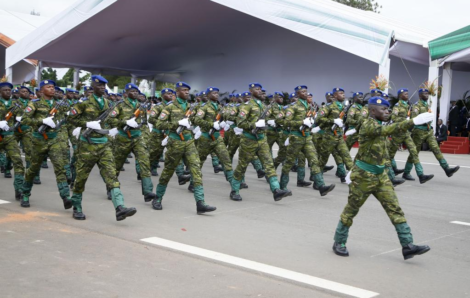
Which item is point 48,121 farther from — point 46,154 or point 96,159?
point 96,159

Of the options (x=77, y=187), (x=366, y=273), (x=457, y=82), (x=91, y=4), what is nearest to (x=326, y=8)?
(x=91, y=4)

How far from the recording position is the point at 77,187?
8016 mm

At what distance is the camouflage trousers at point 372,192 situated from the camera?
20.9ft

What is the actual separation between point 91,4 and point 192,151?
607 inches

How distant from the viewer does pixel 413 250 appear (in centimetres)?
620

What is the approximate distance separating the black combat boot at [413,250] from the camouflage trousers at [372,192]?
0.29 metres

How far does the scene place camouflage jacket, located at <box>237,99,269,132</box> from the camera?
985 cm

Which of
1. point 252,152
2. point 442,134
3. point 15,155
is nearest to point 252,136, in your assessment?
point 252,152

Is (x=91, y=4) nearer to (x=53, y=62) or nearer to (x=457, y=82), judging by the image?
(x=53, y=62)

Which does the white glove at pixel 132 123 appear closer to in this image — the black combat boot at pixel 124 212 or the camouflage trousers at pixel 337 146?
the black combat boot at pixel 124 212

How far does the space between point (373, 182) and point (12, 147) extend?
633cm

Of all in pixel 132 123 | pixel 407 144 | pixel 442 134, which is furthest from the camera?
pixel 442 134

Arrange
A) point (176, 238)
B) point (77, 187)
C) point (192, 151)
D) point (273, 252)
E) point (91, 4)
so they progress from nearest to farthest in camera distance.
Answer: point (273, 252) → point (176, 238) → point (77, 187) → point (192, 151) → point (91, 4)

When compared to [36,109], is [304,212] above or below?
below
